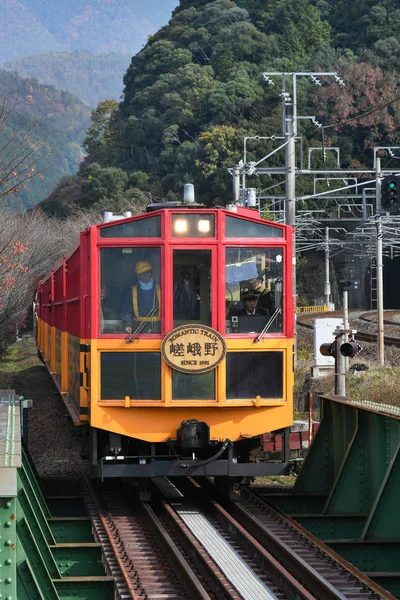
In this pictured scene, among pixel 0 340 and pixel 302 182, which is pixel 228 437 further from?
pixel 302 182

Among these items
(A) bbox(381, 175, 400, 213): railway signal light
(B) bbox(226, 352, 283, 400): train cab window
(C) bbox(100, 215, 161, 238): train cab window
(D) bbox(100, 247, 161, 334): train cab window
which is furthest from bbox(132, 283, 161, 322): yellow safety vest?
(A) bbox(381, 175, 400, 213): railway signal light

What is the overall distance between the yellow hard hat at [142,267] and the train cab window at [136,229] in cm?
27

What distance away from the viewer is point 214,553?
9.33 metres

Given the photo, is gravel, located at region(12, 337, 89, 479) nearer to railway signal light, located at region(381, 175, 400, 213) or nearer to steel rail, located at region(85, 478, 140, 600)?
steel rail, located at region(85, 478, 140, 600)

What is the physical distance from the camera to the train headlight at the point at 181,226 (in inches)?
442

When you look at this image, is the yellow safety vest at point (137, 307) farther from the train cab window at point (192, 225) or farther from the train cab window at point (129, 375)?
the train cab window at point (192, 225)

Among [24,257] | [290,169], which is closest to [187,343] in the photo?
[290,169]

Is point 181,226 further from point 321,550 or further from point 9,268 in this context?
point 9,268

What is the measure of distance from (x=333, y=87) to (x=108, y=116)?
3255 cm

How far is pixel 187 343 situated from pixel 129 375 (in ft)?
2.18

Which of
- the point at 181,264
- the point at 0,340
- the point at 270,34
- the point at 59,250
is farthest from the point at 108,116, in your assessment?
the point at 181,264

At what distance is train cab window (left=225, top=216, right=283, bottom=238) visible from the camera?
445 inches

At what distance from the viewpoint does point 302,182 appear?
193 ft

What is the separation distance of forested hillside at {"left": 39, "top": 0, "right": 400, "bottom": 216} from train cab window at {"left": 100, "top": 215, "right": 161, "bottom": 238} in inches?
1838
